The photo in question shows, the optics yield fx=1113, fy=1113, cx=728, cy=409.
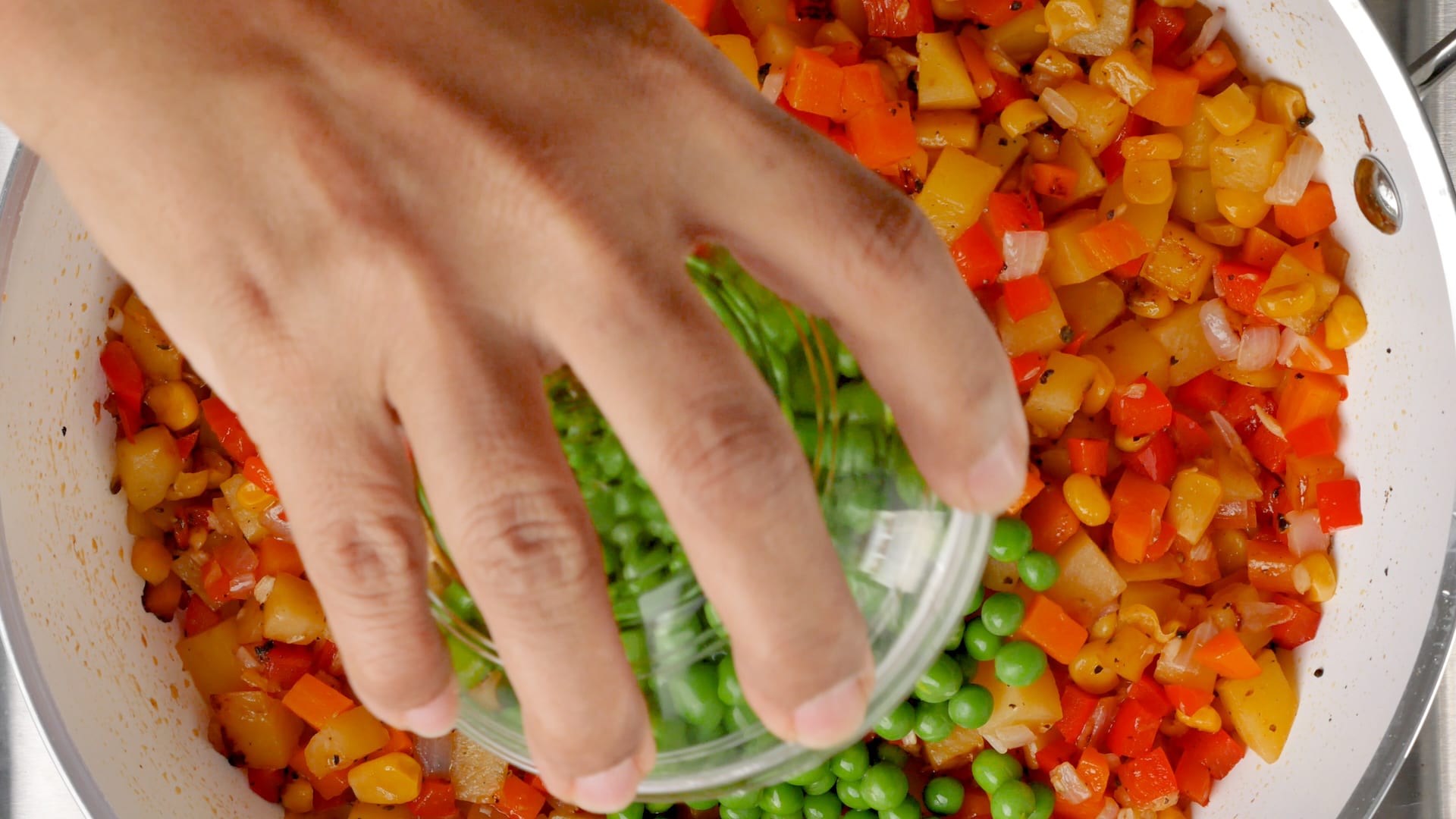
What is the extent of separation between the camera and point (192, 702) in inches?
85.4

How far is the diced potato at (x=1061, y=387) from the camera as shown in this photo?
6.65 ft

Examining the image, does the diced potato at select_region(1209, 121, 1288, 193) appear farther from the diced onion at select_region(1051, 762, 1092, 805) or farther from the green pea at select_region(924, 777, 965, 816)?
the green pea at select_region(924, 777, 965, 816)

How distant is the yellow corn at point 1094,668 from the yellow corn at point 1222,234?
0.80 m

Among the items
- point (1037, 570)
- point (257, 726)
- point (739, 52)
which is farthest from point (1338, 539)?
point (257, 726)

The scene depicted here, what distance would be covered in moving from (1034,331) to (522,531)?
4.39 feet

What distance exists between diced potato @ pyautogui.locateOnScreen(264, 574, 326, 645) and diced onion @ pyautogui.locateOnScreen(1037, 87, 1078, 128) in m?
1.66

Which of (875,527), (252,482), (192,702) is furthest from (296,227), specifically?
(192,702)

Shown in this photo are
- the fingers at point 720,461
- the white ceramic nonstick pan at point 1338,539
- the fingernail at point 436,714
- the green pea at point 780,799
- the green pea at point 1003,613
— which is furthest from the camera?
the green pea at point 780,799

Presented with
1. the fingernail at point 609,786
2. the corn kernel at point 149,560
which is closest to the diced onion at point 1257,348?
the fingernail at point 609,786

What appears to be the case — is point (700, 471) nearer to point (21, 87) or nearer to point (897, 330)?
point (897, 330)

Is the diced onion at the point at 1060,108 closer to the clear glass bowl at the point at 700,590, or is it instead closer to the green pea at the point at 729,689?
the clear glass bowl at the point at 700,590

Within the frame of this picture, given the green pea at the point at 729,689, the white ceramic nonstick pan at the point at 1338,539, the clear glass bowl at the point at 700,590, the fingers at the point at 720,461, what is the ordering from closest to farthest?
the fingers at the point at 720,461 → the clear glass bowl at the point at 700,590 → the green pea at the point at 729,689 → the white ceramic nonstick pan at the point at 1338,539

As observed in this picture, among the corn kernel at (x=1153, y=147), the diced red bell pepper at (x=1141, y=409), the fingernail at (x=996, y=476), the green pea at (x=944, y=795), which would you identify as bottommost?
the green pea at (x=944, y=795)

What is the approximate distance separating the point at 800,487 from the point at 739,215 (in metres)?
0.25
